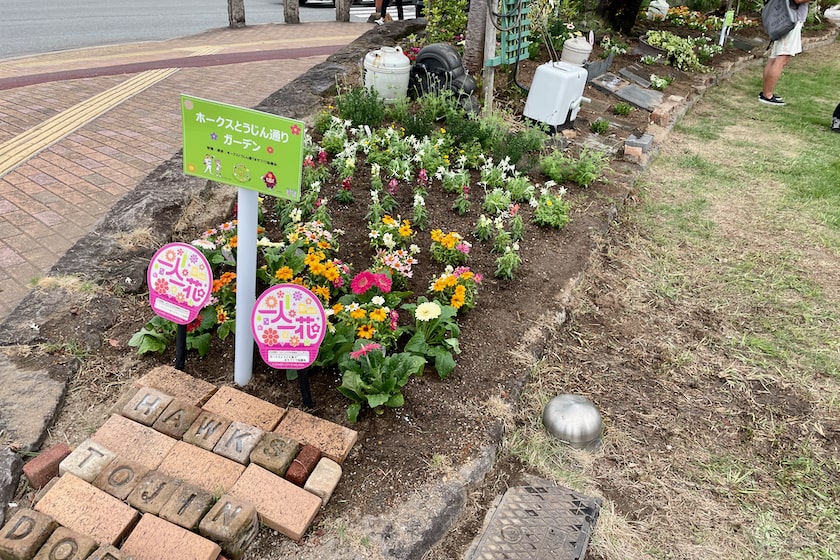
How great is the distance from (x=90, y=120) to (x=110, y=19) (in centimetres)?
870

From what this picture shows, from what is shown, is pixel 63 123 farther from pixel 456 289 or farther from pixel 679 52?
pixel 679 52

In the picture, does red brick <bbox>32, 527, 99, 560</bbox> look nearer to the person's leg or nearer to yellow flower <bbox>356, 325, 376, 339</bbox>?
yellow flower <bbox>356, 325, 376, 339</bbox>

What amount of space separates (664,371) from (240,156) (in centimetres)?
246

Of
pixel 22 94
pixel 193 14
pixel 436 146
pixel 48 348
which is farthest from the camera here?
pixel 193 14

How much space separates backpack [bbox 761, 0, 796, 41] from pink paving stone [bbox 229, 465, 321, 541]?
316 inches

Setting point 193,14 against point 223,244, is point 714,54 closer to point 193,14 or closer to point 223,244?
point 223,244

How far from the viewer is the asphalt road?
33.6 ft

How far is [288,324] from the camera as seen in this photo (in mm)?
2260

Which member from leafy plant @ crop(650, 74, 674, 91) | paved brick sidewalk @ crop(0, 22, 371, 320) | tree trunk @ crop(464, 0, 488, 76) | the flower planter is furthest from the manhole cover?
Result: leafy plant @ crop(650, 74, 674, 91)

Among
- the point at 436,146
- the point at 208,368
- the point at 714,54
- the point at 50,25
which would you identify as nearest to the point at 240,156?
the point at 208,368

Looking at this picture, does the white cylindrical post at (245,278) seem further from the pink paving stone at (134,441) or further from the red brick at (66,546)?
the red brick at (66,546)

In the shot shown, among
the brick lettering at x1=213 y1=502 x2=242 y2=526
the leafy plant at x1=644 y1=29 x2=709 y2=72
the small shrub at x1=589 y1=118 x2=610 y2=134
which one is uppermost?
the leafy plant at x1=644 y1=29 x2=709 y2=72

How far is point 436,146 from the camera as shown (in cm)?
475

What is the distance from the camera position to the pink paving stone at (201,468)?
2.12 m
